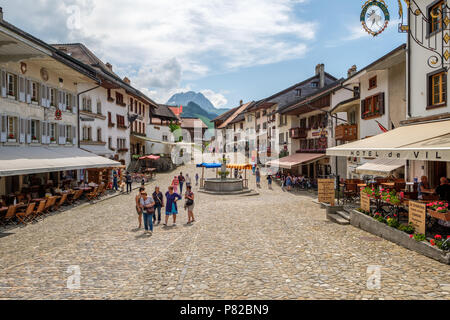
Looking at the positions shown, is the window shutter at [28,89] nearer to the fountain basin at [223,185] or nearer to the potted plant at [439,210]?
the fountain basin at [223,185]

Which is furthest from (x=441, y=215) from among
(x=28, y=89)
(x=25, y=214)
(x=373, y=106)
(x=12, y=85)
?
(x=28, y=89)

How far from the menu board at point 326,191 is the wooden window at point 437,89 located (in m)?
5.68

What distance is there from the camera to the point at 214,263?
8180 mm

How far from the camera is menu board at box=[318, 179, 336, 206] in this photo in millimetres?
16516

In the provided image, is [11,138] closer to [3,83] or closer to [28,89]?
[3,83]

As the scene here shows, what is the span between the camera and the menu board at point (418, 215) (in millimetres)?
8898

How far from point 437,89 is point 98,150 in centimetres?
2769

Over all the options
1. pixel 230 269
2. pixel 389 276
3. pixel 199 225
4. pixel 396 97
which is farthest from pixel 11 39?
pixel 396 97

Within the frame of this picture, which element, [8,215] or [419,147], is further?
[8,215]

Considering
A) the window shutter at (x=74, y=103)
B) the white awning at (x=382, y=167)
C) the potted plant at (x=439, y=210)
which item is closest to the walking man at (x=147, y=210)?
the potted plant at (x=439, y=210)

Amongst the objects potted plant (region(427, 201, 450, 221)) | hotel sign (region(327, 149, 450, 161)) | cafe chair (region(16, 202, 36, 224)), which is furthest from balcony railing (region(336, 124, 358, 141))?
cafe chair (region(16, 202, 36, 224))

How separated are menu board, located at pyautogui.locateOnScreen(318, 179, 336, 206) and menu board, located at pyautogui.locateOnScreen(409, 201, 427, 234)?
6.85 meters
